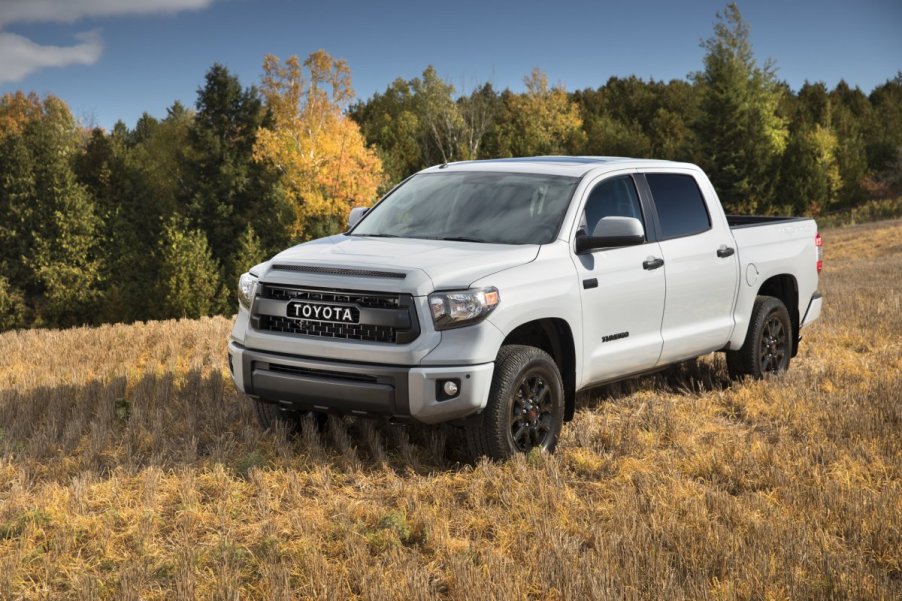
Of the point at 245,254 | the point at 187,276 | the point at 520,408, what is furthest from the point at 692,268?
the point at 245,254

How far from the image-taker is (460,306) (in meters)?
5.72

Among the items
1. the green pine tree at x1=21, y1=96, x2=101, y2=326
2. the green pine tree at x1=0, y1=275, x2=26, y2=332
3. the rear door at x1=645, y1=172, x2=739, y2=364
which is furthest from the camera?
the green pine tree at x1=21, y1=96, x2=101, y2=326

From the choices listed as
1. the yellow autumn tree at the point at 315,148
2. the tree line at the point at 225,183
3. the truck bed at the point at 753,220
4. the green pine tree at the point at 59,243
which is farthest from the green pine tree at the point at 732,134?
the truck bed at the point at 753,220

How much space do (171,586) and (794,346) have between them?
22.2ft

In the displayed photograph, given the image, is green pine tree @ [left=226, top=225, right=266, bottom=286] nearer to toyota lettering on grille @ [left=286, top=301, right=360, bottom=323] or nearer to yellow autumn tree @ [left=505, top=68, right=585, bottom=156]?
yellow autumn tree @ [left=505, top=68, right=585, bottom=156]

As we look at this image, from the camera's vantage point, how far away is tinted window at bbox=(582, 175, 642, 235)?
273 inches

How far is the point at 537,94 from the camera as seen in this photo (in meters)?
88.9

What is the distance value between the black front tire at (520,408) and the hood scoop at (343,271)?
852mm

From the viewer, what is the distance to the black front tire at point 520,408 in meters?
5.91

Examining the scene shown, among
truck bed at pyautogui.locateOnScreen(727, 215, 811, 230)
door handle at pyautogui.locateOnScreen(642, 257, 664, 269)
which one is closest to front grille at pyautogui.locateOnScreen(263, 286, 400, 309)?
door handle at pyautogui.locateOnScreen(642, 257, 664, 269)

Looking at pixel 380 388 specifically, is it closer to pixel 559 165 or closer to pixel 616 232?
pixel 616 232

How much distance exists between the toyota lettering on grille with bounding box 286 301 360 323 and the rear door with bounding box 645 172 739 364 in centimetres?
268

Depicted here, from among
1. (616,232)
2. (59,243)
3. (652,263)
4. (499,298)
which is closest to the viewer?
(499,298)

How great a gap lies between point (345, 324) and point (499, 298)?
95 cm
